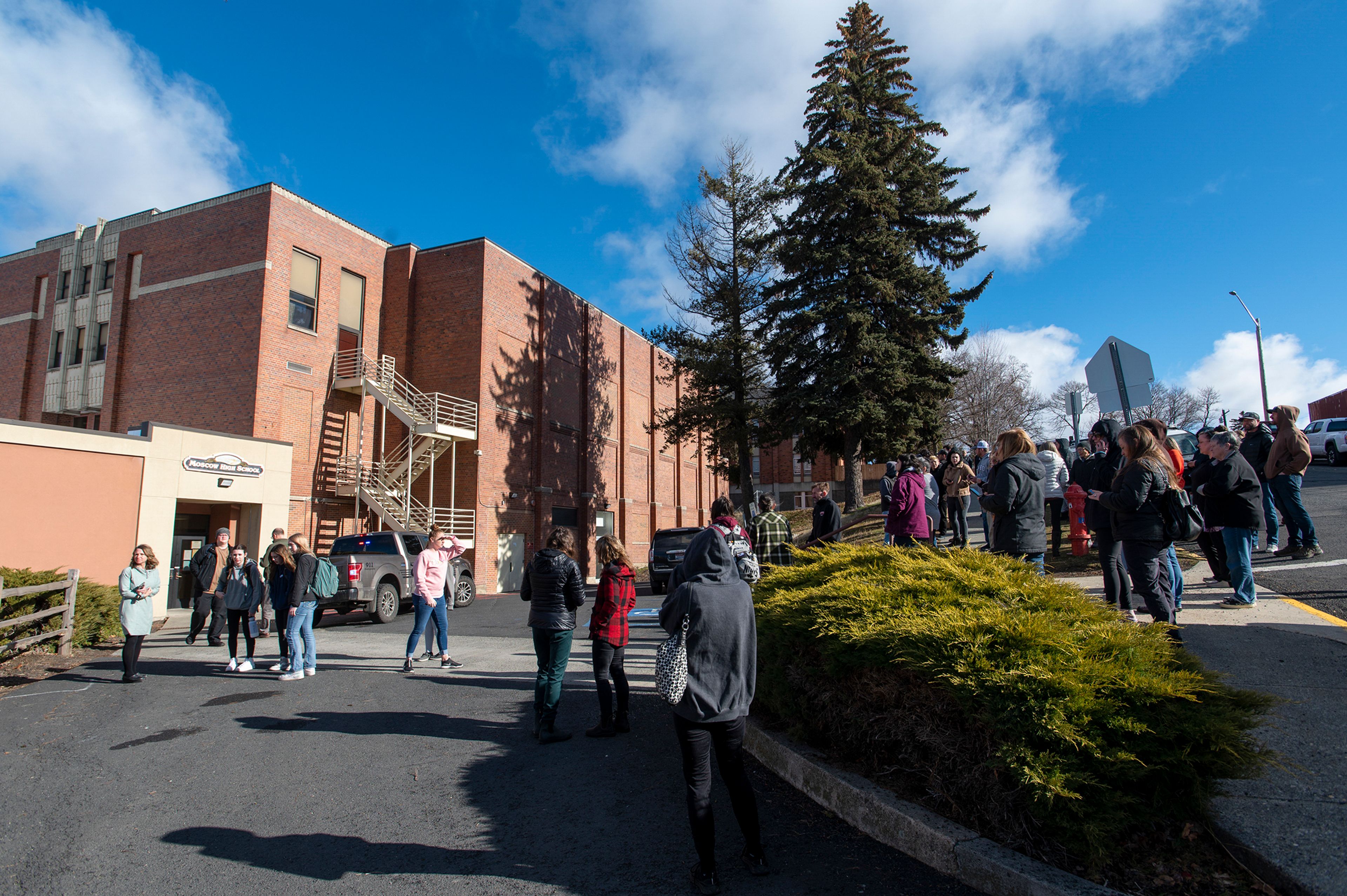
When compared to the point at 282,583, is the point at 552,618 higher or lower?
lower

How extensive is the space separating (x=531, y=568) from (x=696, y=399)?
22.0m

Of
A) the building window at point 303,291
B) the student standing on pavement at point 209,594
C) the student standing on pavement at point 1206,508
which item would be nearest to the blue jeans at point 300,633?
the student standing on pavement at point 209,594

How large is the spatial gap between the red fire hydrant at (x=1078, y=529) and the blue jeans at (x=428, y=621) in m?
8.75

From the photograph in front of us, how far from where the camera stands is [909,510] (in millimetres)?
8828

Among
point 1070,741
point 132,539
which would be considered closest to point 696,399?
point 132,539

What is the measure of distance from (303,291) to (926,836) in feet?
81.3

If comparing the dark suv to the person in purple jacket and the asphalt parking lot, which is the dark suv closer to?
the person in purple jacket

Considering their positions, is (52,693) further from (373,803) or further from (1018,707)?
(1018,707)

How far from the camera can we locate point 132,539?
57.5ft

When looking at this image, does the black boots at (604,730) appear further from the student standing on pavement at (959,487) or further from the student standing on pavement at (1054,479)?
the student standing on pavement at (959,487)

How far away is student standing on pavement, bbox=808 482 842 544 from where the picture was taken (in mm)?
8719

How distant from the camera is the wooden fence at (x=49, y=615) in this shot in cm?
950

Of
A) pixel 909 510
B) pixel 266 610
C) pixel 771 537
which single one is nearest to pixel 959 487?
pixel 909 510

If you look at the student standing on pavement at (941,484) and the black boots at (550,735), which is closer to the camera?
the black boots at (550,735)
